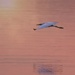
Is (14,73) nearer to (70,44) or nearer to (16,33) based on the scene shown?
(16,33)

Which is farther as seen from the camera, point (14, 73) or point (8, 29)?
point (8, 29)

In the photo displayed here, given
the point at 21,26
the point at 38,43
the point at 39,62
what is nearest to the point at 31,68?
the point at 39,62

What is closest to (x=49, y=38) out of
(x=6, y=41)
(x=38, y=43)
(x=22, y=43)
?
(x=38, y=43)

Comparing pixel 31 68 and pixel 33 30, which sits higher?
pixel 33 30

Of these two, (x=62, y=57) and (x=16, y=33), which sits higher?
(x=16, y=33)

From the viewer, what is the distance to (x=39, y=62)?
6.10ft

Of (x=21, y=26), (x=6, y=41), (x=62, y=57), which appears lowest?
(x=62, y=57)

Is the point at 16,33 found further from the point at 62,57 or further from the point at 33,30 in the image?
the point at 62,57

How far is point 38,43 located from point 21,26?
0.65 feet

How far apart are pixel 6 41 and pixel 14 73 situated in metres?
0.26

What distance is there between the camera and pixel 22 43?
1911 mm

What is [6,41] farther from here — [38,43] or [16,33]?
[38,43]

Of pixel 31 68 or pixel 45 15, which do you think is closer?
pixel 31 68

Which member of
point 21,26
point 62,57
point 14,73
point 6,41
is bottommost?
point 14,73
